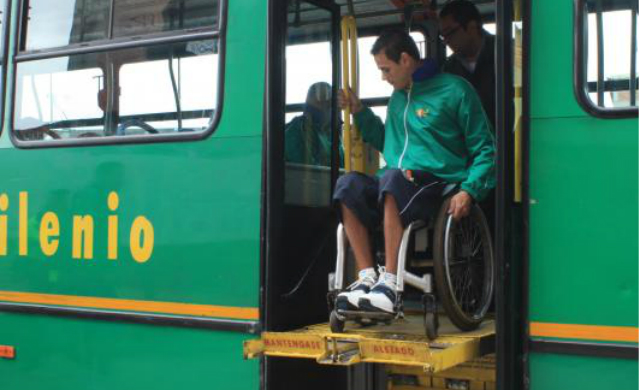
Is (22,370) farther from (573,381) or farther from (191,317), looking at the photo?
(573,381)

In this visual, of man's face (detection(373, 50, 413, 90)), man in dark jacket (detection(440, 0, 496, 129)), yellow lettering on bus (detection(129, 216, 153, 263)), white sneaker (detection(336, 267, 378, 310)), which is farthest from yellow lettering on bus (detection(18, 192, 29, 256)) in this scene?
man in dark jacket (detection(440, 0, 496, 129))

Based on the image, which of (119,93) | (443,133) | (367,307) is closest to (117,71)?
(119,93)

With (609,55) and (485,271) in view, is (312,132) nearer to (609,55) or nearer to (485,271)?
(485,271)

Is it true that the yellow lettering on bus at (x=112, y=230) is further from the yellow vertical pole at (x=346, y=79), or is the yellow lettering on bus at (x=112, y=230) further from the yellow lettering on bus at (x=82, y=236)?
the yellow vertical pole at (x=346, y=79)

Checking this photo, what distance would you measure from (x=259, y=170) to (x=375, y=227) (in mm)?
542

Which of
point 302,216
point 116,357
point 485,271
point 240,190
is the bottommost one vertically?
point 116,357

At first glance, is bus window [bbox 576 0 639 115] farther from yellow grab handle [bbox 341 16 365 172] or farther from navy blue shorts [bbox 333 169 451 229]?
yellow grab handle [bbox 341 16 365 172]

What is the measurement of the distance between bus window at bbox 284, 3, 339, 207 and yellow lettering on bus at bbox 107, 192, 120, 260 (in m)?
0.85

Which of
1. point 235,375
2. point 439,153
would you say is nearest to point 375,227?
point 439,153

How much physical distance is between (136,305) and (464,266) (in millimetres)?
1507

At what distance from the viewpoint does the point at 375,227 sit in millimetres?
3789

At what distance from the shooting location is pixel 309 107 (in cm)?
412

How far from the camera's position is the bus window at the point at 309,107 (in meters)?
3.99

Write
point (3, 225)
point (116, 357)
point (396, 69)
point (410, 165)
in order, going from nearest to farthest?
point (410, 165) → point (396, 69) → point (116, 357) → point (3, 225)
